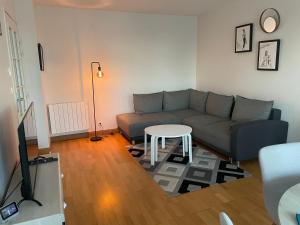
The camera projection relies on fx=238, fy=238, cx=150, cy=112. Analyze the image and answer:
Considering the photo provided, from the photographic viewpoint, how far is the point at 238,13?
4.05m

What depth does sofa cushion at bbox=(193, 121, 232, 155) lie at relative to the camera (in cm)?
331

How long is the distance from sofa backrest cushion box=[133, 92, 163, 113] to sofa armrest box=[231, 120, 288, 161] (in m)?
1.96

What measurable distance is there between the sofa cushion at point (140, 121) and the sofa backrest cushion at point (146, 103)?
0.15 m

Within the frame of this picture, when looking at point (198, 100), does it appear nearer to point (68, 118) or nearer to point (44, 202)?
point (68, 118)

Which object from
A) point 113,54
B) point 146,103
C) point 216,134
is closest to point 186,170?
point 216,134

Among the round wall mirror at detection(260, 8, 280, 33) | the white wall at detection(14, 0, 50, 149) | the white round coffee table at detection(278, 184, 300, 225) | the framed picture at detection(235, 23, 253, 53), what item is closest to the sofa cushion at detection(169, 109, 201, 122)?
the framed picture at detection(235, 23, 253, 53)

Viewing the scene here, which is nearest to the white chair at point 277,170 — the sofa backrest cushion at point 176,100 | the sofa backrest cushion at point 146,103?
the sofa backrest cushion at point 146,103

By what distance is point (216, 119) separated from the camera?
4.11 m

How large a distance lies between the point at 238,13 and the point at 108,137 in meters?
3.25

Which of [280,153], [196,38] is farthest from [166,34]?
[280,153]

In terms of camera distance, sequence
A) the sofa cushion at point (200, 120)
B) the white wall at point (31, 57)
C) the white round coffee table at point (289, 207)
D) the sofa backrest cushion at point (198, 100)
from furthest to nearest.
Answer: the sofa backrest cushion at point (198, 100) → the sofa cushion at point (200, 120) → the white wall at point (31, 57) → the white round coffee table at point (289, 207)

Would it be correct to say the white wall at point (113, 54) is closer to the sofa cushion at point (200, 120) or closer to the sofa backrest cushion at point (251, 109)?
the sofa cushion at point (200, 120)

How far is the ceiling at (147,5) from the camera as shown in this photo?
388cm

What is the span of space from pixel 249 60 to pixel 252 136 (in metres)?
1.47
